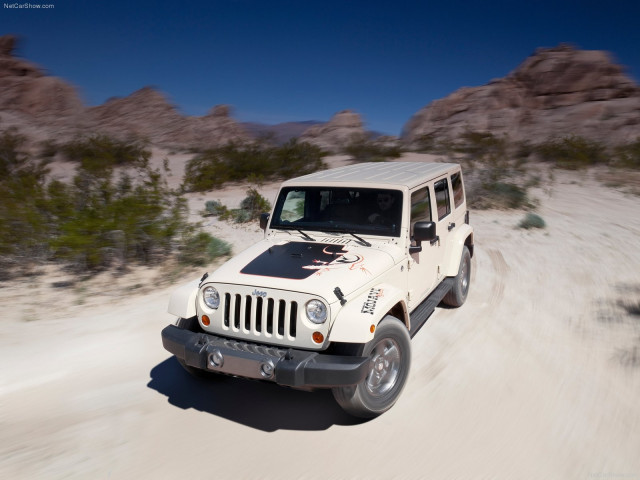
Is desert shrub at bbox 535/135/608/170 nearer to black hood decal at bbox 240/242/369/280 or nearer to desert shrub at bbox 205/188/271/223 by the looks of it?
desert shrub at bbox 205/188/271/223

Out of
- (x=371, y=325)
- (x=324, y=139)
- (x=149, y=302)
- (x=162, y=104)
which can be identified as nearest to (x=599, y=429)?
(x=371, y=325)

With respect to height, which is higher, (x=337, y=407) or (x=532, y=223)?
(x=532, y=223)

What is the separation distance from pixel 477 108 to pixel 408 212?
1904 inches

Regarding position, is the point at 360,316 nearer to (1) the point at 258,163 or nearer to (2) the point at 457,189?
(2) the point at 457,189

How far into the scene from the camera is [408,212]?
4336mm

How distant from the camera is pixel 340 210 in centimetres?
459

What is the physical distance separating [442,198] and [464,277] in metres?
1.20

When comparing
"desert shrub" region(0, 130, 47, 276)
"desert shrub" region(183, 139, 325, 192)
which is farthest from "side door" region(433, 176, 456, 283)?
"desert shrub" region(183, 139, 325, 192)

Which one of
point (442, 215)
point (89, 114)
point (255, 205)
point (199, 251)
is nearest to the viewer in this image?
point (442, 215)

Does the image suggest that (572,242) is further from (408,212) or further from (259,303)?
(259,303)

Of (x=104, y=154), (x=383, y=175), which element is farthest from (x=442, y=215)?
(x=104, y=154)

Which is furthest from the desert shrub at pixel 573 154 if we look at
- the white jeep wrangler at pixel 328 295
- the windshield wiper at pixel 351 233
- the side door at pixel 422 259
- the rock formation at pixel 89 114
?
the rock formation at pixel 89 114

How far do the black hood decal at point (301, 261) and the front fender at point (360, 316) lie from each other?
289mm

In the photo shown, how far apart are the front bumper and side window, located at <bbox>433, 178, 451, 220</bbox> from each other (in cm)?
243
